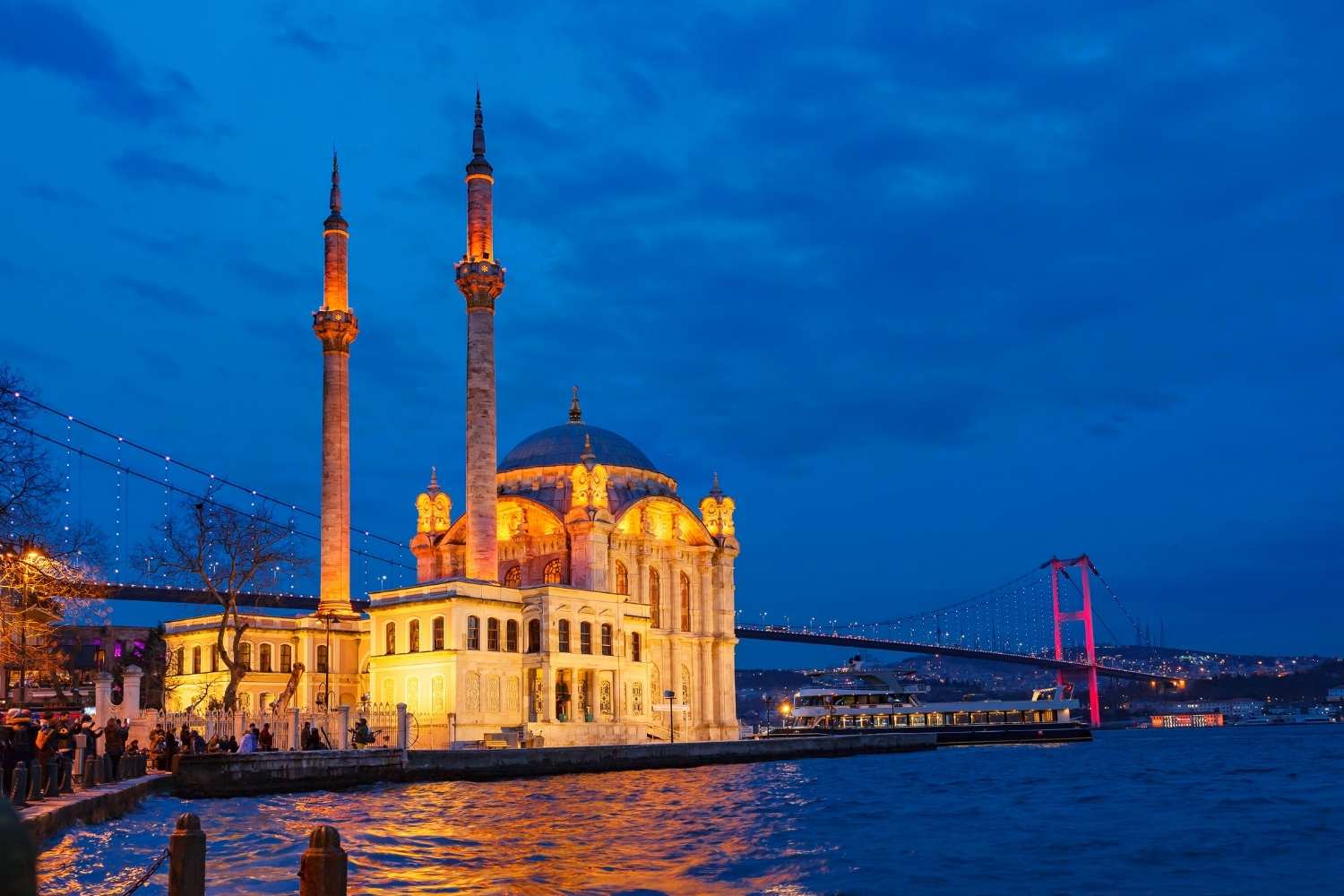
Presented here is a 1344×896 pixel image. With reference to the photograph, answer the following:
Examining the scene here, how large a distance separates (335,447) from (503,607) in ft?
31.0

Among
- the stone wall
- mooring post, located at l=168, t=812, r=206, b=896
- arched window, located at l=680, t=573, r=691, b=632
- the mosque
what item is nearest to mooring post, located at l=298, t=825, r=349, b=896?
mooring post, located at l=168, t=812, r=206, b=896

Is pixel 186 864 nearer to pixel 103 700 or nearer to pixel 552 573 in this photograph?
pixel 103 700

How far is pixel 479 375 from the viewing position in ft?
165

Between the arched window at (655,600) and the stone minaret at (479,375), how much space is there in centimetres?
1310

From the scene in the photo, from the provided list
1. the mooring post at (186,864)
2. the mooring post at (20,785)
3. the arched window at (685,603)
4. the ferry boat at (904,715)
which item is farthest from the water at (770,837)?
the ferry boat at (904,715)

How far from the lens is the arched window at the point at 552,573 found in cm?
5909

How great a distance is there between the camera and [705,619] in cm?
6438

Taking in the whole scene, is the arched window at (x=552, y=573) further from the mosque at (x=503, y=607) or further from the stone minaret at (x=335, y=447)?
the stone minaret at (x=335, y=447)

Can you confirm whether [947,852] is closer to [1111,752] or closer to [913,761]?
[913,761]

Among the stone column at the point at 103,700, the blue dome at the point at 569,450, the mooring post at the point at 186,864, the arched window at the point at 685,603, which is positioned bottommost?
the mooring post at the point at 186,864

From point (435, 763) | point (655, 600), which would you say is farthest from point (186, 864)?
point (655, 600)

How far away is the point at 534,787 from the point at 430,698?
12144 mm

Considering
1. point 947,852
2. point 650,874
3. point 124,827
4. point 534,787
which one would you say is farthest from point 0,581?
point 947,852

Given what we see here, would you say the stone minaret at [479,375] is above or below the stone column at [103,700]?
above
